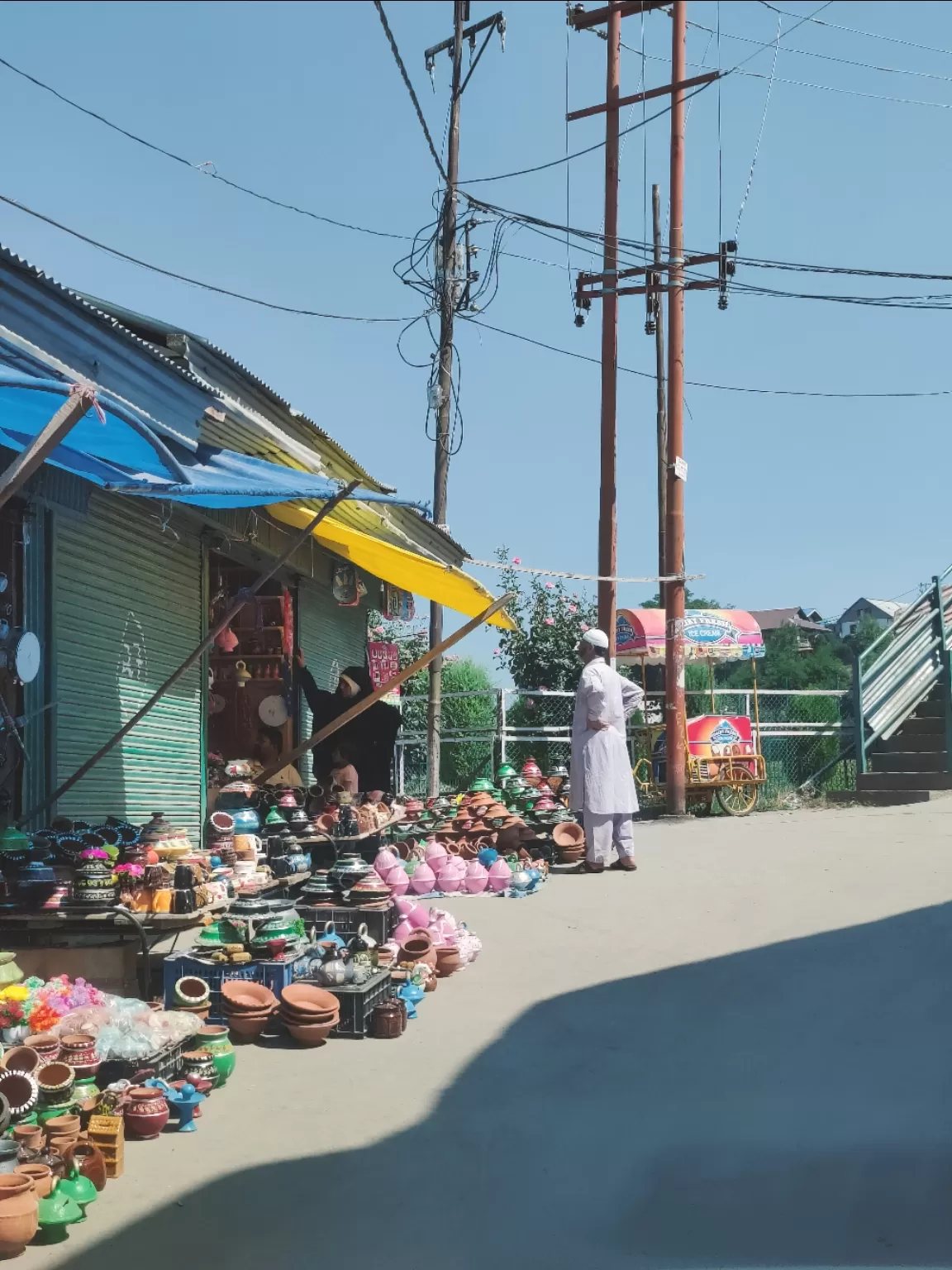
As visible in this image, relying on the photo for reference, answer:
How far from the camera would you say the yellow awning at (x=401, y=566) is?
795 centimetres

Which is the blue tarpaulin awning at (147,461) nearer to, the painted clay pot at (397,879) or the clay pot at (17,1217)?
the clay pot at (17,1217)

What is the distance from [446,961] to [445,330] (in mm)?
10282

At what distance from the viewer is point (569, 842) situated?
10.2m

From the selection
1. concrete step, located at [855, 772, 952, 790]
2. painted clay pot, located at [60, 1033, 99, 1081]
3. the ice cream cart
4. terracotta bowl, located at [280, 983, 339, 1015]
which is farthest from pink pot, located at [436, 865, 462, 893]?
concrete step, located at [855, 772, 952, 790]

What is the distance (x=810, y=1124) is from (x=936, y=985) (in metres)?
2.12

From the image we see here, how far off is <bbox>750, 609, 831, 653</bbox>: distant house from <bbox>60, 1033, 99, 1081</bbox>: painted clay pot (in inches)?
1934

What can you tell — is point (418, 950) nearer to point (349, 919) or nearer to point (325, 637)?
point (349, 919)

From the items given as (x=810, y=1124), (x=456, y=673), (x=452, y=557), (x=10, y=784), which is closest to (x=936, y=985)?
(x=810, y=1124)

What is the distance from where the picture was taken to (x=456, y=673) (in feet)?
75.6

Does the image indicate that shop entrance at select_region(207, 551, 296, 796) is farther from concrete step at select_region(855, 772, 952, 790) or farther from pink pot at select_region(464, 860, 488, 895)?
concrete step at select_region(855, 772, 952, 790)

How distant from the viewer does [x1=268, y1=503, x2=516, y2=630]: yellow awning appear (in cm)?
795

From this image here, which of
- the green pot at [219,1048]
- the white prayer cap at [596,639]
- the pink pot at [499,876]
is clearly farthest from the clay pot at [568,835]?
the green pot at [219,1048]

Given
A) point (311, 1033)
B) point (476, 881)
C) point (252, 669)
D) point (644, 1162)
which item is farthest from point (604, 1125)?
point (252, 669)

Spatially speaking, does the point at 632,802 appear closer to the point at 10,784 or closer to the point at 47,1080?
the point at 10,784
